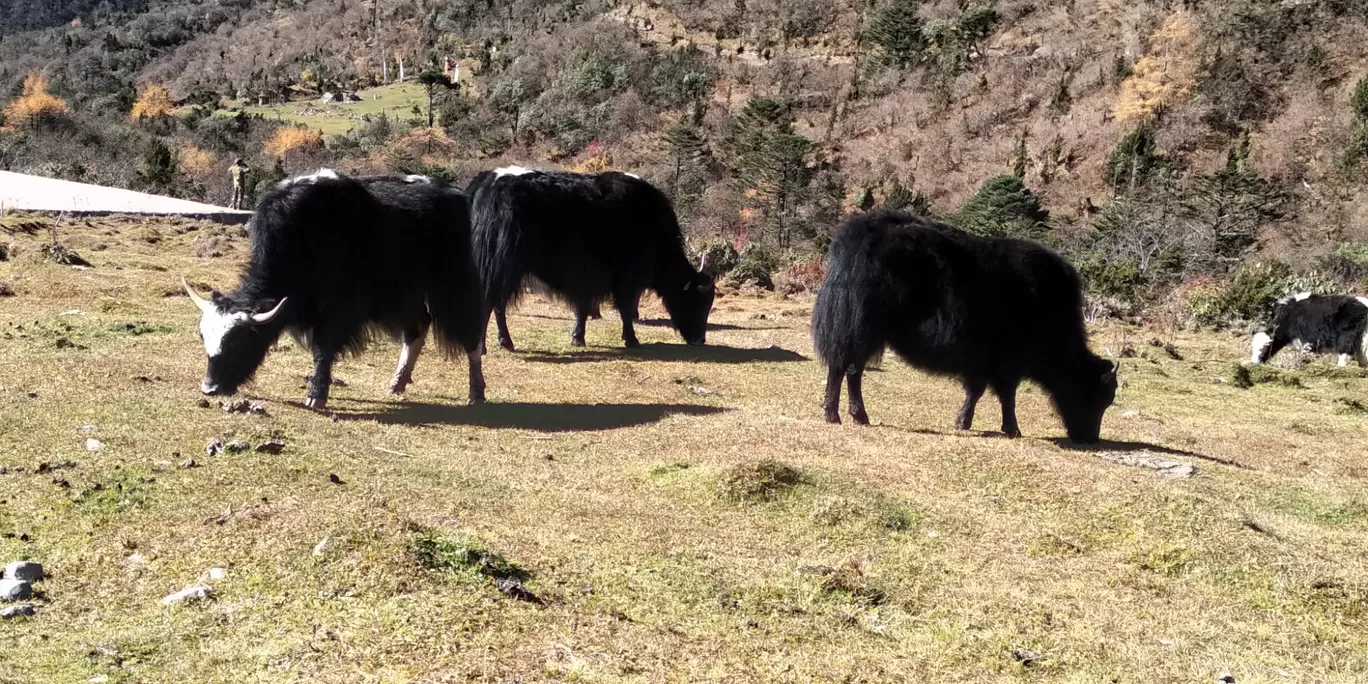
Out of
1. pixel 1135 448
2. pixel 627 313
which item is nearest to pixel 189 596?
pixel 1135 448

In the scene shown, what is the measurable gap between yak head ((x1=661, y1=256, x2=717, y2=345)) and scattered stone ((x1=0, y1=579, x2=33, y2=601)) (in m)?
10.7

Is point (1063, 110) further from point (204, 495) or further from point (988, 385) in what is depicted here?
point (204, 495)

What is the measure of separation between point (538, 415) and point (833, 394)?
99.4 inches

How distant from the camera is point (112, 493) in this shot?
5051 millimetres

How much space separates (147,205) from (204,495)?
22912 millimetres

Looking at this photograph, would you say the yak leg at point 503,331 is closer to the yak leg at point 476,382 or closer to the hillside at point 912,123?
the yak leg at point 476,382

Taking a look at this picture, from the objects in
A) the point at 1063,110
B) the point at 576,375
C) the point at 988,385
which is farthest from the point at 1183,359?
the point at 1063,110

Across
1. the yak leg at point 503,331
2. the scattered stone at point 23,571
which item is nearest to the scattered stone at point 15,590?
the scattered stone at point 23,571

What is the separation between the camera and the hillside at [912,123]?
29.3 m

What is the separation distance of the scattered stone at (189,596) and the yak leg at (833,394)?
6029mm

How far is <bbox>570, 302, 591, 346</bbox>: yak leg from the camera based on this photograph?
43.2ft

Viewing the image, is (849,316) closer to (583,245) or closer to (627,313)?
(583,245)

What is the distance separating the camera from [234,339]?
309 inches

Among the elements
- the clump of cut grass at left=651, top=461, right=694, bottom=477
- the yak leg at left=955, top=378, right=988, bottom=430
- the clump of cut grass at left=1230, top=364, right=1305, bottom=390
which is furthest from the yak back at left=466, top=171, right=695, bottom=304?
the clump of cut grass at left=1230, top=364, right=1305, bottom=390
